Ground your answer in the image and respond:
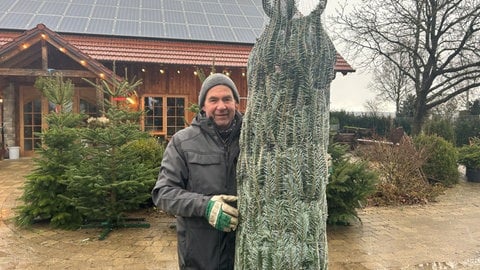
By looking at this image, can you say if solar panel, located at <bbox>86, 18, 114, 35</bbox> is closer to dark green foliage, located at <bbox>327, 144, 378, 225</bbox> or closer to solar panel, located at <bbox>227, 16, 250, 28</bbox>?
solar panel, located at <bbox>227, 16, 250, 28</bbox>

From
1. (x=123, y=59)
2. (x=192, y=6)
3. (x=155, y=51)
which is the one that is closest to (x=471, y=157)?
(x=155, y=51)

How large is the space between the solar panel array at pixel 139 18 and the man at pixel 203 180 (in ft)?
36.6

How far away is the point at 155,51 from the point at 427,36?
11.9 metres

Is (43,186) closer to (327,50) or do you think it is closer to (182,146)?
(182,146)

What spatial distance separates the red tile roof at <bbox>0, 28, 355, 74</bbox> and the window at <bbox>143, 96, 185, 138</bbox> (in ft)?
4.37

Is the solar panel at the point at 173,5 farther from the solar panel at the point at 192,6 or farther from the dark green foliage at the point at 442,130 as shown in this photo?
the dark green foliage at the point at 442,130

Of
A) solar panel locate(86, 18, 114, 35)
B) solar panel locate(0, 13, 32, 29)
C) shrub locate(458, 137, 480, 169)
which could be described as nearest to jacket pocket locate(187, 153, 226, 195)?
shrub locate(458, 137, 480, 169)

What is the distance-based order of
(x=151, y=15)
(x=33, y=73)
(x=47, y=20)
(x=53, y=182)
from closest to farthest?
1. (x=53, y=182)
2. (x=33, y=73)
3. (x=47, y=20)
4. (x=151, y=15)

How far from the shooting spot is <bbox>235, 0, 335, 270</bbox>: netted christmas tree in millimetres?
1505

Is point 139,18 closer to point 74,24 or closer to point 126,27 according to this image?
point 126,27

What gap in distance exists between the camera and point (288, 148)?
152 centimetres

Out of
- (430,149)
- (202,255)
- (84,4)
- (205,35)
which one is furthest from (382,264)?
(84,4)

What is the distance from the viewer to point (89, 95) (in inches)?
473

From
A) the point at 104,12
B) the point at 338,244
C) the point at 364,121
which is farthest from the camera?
the point at 364,121
